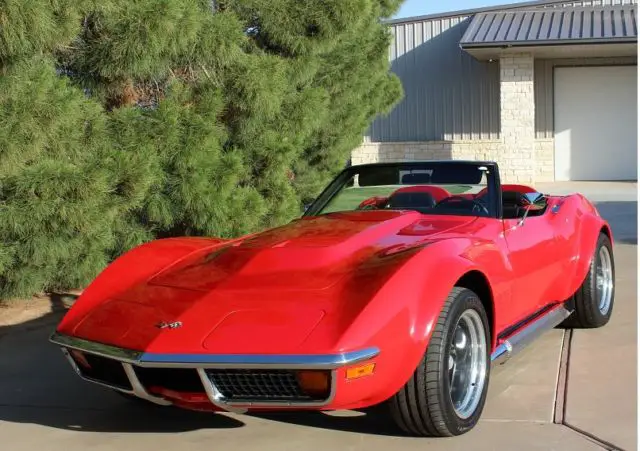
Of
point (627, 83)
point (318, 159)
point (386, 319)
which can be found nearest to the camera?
point (386, 319)

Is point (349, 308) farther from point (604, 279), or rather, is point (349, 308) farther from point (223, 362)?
point (604, 279)

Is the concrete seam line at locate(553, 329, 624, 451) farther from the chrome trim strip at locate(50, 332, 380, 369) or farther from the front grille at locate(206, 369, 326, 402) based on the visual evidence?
the front grille at locate(206, 369, 326, 402)

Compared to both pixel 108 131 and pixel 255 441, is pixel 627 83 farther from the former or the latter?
pixel 255 441

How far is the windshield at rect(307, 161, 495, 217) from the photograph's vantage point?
462 centimetres

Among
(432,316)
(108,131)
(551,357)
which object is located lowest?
(551,357)

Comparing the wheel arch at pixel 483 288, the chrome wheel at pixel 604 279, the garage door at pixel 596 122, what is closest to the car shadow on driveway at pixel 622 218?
the chrome wheel at pixel 604 279

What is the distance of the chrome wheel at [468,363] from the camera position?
141 inches

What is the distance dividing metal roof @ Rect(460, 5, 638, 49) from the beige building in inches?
1.1

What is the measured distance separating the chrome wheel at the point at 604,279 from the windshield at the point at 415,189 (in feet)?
4.68

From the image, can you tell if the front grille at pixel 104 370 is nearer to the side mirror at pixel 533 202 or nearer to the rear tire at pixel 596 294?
the side mirror at pixel 533 202

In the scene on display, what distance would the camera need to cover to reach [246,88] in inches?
277

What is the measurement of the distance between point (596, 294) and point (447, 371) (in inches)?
95.0

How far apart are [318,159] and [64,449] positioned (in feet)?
24.5

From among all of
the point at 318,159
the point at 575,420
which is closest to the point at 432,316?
the point at 575,420
